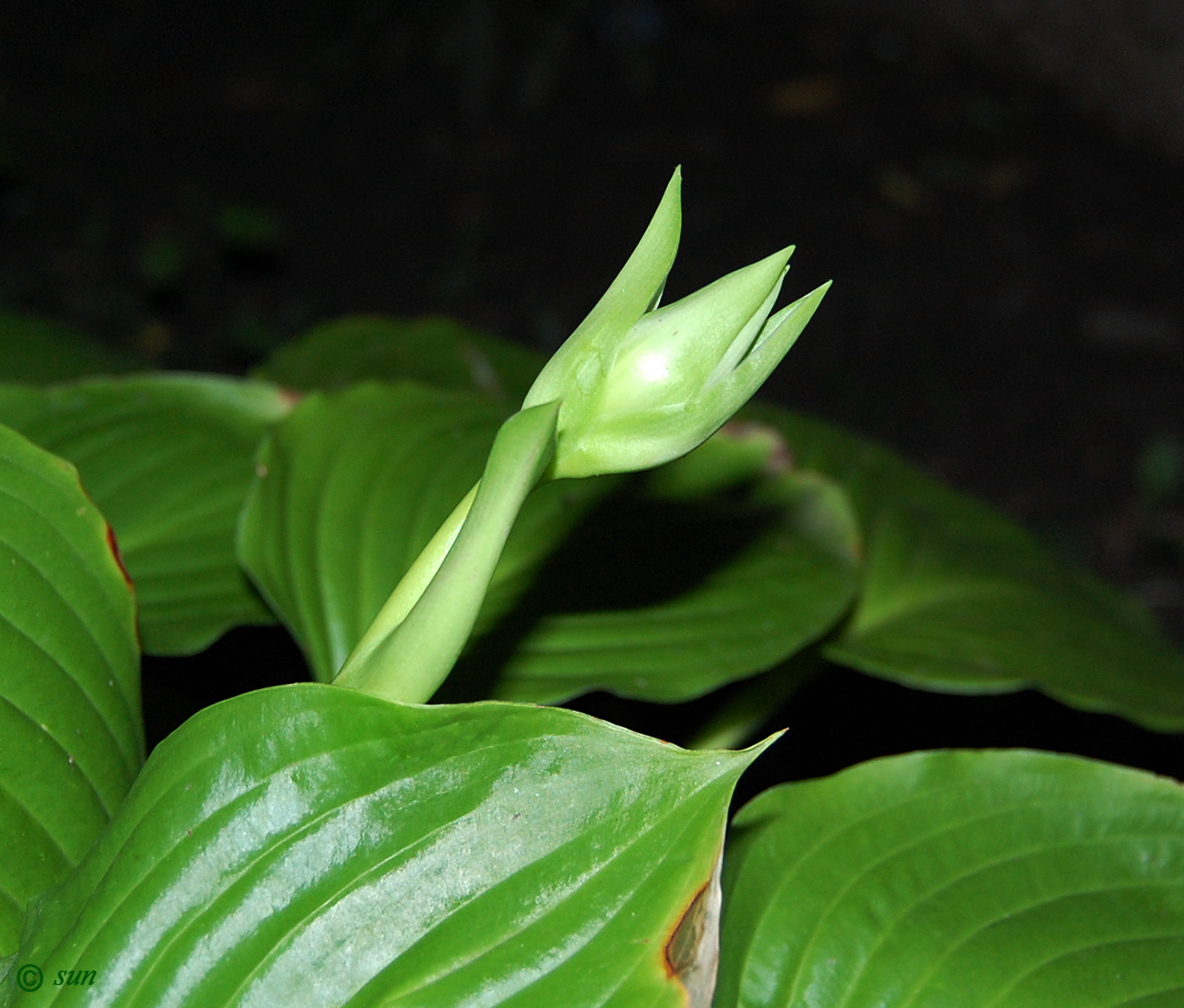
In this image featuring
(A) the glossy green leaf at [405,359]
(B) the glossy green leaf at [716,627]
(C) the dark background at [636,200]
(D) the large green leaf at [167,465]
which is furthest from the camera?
(C) the dark background at [636,200]

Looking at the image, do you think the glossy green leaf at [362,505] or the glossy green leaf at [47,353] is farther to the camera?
the glossy green leaf at [47,353]

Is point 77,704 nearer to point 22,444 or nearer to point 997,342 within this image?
point 22,444

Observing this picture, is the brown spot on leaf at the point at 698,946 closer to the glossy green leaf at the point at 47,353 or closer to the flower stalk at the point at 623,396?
the flower stalk at the point at 623,396

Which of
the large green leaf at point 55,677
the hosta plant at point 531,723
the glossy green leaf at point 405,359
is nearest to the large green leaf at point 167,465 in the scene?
the hosta plant at point 531,723

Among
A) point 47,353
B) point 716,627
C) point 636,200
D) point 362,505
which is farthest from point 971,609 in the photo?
point 636,200

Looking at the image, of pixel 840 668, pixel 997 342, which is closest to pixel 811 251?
pixel 997 342

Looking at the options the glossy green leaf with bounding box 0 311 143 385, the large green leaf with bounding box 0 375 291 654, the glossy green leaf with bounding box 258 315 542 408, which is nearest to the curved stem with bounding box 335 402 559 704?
the large green leaf with bounding box 0 375 291 654

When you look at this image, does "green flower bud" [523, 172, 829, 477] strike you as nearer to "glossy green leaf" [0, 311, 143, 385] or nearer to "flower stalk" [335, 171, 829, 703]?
"flower stalk" [335, 171, 829, 703]
